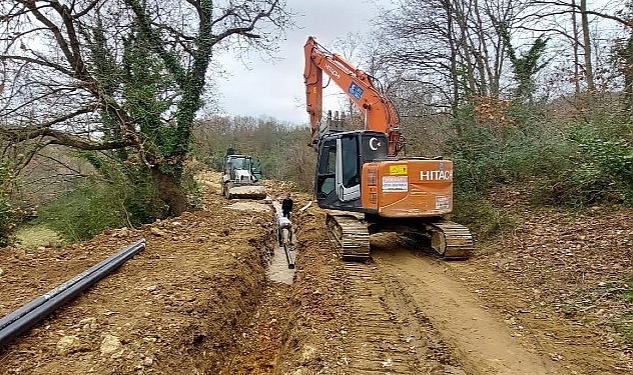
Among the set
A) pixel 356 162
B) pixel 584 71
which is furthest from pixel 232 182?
pixel 584 71

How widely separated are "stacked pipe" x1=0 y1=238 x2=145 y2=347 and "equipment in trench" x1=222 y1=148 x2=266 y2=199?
43.7 feet

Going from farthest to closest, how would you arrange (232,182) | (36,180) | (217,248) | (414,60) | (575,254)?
(232,182) → (414,60) → (36,180) → (217,248) → (575,254)

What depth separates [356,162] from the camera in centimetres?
968

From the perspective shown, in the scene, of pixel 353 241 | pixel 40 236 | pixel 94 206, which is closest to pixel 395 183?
pixel 353 241

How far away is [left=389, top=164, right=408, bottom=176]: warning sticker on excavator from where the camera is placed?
859cm

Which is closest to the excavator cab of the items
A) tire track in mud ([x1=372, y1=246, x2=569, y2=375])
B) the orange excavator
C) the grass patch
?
the orange excavator

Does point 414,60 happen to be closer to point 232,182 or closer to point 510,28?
point 510,28

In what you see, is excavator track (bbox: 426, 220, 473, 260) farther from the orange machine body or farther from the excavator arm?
the excavator arm

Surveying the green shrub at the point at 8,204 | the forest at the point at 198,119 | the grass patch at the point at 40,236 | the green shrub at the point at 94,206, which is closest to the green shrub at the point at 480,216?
the forest at the point at 198,119

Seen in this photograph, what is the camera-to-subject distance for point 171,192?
42.3 feet

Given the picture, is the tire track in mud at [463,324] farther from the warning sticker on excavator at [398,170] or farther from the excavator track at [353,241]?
the warning sticker on excavator at [398,170]

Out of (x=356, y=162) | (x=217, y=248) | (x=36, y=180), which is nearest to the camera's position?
(x=217, y=248)

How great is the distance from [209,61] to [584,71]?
8.35 metres

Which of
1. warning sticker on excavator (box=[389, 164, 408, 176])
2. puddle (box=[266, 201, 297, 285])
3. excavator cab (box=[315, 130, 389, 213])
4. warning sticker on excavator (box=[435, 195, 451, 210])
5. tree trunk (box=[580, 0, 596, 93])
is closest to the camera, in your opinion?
warning sticker on excavator (box=[389, 164, 408, 176])
